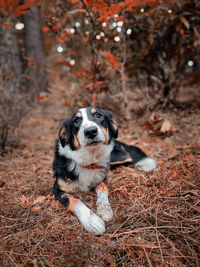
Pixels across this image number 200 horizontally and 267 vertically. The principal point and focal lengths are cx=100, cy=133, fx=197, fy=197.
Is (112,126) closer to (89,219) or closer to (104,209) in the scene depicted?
(104,209)

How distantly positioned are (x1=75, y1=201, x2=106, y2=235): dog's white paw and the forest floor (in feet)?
0.17

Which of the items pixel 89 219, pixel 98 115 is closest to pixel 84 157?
pixel 98 115

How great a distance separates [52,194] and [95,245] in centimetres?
97

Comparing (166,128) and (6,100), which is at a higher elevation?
(6,100)

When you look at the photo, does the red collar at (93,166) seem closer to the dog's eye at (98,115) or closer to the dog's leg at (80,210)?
the dog's leg at (80,210)

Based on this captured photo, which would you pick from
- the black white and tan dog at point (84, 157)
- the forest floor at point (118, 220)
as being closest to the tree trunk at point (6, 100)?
the forest floor at point (118, 220)

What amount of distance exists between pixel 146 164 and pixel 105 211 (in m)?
1.12

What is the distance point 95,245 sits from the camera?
1.52 m

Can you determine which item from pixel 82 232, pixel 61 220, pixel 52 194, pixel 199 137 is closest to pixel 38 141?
pixel 52 194

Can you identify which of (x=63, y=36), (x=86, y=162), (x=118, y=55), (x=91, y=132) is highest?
(x=63, y=36)

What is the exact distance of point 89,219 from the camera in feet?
5.86

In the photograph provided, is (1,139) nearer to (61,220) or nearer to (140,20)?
(61,220)

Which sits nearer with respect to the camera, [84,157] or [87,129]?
[87,129]

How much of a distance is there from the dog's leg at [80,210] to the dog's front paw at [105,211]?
0.07 metres
